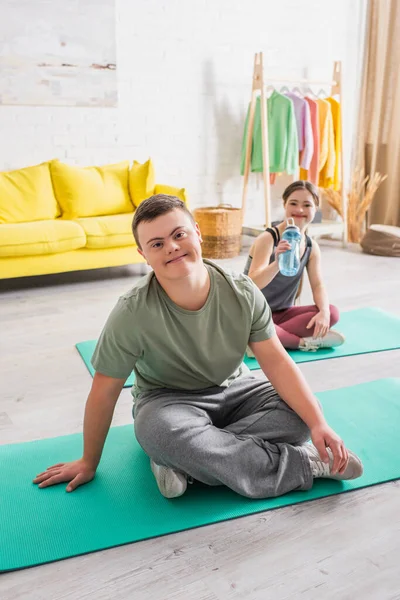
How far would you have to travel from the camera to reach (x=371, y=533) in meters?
1.40

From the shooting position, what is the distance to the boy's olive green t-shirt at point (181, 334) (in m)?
1.50

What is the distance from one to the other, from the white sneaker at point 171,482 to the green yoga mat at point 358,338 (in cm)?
78

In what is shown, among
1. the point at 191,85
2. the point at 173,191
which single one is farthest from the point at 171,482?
the point at 191,85

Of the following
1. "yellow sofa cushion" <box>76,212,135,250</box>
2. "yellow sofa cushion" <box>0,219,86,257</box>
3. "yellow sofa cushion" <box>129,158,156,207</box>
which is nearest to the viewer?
"yellow sofa cushion" <box>0,219,86,257</box>

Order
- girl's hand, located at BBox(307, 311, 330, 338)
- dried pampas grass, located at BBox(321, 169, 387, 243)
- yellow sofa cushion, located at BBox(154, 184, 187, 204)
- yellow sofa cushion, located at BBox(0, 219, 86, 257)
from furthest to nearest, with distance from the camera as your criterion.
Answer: dried pampas grass, located at BBox(321, 169, 387, 243)
yellow sofa cushion, located at BBox(154, 184, 187, 204)
yellow sofa cushion, located at BBox(0, 219, 86, 257)
girl's hand, located at BBox(307, 311, 330, 338)

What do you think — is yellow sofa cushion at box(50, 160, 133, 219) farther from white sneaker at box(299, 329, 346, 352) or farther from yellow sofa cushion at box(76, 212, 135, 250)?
white sneaker at box(299, 329, 346, 352)

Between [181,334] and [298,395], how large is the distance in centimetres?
34

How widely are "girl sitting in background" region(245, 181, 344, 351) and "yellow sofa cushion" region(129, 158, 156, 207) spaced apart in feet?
5.57

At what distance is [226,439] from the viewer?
1521 millimetres

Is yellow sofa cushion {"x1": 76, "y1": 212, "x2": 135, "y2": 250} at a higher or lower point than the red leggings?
higher

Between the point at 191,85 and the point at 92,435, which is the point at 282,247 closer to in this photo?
the point at 92,435

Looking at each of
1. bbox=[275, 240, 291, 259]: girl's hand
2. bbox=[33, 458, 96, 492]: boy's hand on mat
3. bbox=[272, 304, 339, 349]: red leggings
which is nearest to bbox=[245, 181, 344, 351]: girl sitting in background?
bbox=[272, 304, 339, 349]: red leggings

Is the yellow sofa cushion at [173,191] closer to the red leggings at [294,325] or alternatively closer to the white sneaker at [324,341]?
the red leggings at [294,325]

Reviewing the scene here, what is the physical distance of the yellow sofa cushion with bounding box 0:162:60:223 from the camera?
379 cm
